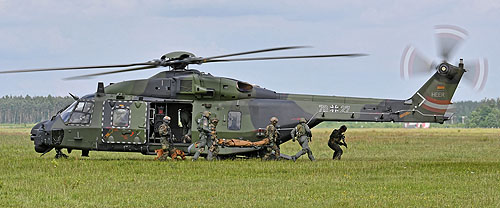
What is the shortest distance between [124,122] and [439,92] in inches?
365

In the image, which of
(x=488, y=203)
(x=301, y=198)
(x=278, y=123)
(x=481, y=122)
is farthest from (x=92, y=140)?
(x=481, y=122)

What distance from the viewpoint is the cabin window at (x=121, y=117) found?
22.5 m

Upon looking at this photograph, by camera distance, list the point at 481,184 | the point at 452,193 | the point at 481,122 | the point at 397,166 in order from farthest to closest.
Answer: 1. the point at 481,122
2. the point at 397,166
3. the point at 481,184
4. the point at 452,193

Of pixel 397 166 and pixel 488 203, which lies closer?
pixel 488 203

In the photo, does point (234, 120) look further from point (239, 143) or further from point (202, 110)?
point (202, 110)

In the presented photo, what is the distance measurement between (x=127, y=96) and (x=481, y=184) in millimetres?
11147

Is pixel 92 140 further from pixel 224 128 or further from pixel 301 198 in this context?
pixel 301 198

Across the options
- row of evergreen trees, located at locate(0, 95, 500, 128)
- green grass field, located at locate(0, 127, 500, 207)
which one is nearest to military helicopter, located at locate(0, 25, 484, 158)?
green grass field, located at locate(0, 127, 500, 207)

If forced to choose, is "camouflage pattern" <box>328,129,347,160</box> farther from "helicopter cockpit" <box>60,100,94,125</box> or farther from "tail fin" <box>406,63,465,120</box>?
"helicopter cockpit" <box>60,100,94,125</box>

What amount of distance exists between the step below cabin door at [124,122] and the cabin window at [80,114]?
458 millimetres

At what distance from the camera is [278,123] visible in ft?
75.0

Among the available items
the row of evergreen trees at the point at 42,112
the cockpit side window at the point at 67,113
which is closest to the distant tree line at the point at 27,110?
the row of evergreen trees at the point at 42,112

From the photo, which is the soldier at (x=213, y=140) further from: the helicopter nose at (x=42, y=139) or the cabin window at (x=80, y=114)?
the helicopter nose at (x=42, y=139)

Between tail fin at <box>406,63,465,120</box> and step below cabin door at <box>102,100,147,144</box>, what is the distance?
7924 mm
